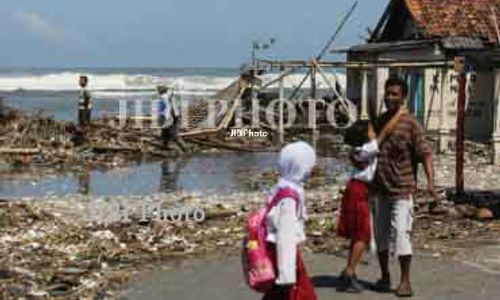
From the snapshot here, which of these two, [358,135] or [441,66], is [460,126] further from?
[441,66]

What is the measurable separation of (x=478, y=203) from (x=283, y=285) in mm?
8382

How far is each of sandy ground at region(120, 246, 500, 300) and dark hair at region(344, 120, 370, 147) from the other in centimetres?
133

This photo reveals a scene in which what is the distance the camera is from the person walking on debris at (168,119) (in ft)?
84.1

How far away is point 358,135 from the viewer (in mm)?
7543

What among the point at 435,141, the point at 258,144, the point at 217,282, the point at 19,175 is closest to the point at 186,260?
the point at 217,282

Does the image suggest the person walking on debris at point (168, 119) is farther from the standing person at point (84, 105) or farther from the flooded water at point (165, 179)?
the standing person at point (84, 105)

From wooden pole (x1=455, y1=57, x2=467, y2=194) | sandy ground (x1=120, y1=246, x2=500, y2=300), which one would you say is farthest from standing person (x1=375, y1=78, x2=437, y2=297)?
wooden pole (x1=455, y1=57, x2=467, y2=194)

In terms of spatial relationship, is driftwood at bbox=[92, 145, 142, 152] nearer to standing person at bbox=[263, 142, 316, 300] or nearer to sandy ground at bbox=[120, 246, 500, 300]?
sandy ground at bbox=[120, 246, 500, 300]

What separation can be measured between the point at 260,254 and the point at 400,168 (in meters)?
2.69

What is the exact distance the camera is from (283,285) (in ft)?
17.0

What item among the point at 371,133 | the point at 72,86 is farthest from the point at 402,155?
the point at 72,86

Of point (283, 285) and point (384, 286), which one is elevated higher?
point (283, 285)

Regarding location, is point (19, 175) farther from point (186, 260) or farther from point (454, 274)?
point (454, 274)

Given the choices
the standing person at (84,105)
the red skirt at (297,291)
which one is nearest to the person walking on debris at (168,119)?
the standing person at (84,105)
